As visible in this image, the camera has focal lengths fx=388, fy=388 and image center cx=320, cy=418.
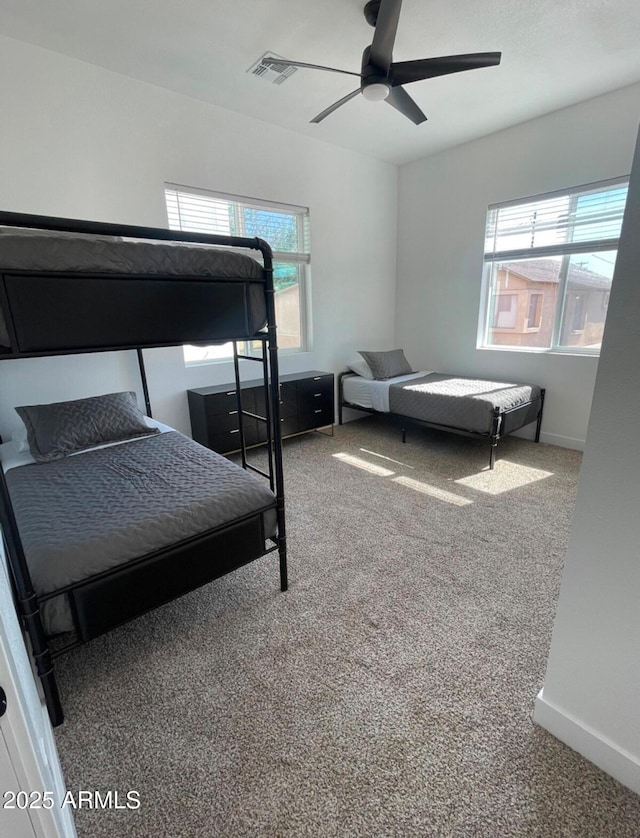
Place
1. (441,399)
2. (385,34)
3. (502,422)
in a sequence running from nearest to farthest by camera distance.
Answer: (385,34)
(502,422)
(441,399)

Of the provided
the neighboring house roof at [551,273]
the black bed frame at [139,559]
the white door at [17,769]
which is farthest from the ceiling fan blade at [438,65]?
the white door at [17,769]

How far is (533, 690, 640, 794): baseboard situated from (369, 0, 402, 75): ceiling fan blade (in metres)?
2.86

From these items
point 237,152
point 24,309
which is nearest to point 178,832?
point 24,309

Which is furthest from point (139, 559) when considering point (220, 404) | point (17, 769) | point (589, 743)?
point (220, 404)

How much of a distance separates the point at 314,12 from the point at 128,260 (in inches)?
80.9

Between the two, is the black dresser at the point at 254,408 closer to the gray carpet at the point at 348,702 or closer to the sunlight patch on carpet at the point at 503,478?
the gray carpet at the point at 348,702

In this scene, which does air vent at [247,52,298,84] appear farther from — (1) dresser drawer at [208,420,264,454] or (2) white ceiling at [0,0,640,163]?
(1) dresser drawer at [208,420,264,454]

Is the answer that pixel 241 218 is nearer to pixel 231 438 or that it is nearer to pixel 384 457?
pixel 231 438

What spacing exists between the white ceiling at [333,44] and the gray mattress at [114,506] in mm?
2482

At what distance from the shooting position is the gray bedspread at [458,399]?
337 cm

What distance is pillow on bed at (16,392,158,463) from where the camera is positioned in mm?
2357

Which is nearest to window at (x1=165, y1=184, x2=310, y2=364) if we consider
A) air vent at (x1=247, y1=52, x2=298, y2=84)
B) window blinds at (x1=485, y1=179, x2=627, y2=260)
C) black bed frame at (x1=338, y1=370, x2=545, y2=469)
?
air vent at (x1=247, y1=52, x2=298, y2=84)

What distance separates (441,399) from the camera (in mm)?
3631

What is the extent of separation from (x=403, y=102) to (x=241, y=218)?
175cm
